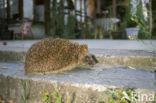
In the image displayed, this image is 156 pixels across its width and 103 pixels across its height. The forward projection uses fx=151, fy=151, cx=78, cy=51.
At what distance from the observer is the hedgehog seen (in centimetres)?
208

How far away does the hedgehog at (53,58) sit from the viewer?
A: 208cm

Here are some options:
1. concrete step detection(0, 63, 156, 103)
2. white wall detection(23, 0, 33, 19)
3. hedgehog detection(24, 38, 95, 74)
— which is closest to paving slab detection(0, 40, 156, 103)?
concrete step detection(0, 63, 156, 103)

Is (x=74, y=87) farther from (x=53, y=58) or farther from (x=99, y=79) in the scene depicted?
(x=53, y=58)

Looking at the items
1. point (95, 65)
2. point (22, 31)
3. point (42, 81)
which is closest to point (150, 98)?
point (42, 81)

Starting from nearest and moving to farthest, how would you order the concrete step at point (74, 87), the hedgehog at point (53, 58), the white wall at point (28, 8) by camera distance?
the concrete step at point (74, 87) → the hedgehog at point (53, 58) → the white wall at point (28, 8)

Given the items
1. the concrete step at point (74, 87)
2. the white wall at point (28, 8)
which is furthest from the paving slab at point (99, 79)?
the white wall at point (28, 8)

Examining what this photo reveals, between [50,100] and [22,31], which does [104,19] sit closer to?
[22,31]

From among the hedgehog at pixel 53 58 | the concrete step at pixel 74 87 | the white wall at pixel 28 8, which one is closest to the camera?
the concrete step at pixel 74 87

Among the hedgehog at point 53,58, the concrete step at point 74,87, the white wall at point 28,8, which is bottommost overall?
the concrete step at point 74,87

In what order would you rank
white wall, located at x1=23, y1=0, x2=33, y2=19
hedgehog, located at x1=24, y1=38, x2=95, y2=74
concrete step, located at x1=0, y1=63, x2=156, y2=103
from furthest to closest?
white wall, located at x1=23, y1=0, x2=33, y2=19
hedgehog, located at x1=24, y1=38, x2=95, y2=74
concrete step, located at x1=0, y1=63, x2=156, y2=103

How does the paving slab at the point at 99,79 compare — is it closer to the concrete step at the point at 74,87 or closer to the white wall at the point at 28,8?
the concrete step at the point at 74,87

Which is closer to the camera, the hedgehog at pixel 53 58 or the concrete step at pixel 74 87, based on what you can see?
the concrete step at pixel 74 87

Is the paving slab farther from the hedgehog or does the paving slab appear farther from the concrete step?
the hedgehog

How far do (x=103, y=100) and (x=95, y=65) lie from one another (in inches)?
44.0
